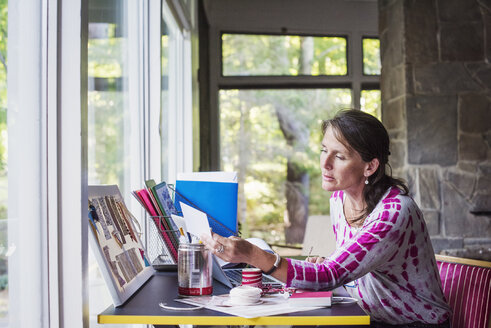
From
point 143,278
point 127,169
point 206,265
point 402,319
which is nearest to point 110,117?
point 127,169

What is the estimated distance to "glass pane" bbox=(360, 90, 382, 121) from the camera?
586cm

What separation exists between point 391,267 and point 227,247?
50 centimetres

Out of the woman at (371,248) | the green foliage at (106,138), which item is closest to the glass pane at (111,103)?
the green foliage at (106,138)

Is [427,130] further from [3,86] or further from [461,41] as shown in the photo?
[3,86]

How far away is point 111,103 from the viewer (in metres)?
1.96

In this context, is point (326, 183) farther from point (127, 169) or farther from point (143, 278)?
point (127, 169)

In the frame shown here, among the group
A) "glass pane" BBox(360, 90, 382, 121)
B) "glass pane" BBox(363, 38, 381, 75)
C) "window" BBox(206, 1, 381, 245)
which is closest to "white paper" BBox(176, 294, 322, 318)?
"window" BBox(206, 1, 381, 245)

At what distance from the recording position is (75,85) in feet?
4.34

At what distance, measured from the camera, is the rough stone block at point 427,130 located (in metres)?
3.81

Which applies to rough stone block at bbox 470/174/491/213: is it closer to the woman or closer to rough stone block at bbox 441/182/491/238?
rough stone block at bbox 441/182/491/238

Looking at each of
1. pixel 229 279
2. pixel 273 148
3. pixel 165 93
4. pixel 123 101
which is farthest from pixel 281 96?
pixel 229 279

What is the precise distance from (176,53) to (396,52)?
1.54 m

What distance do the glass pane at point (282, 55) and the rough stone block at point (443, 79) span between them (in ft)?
6.69

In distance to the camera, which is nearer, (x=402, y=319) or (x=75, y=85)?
(x=75, y=85)
